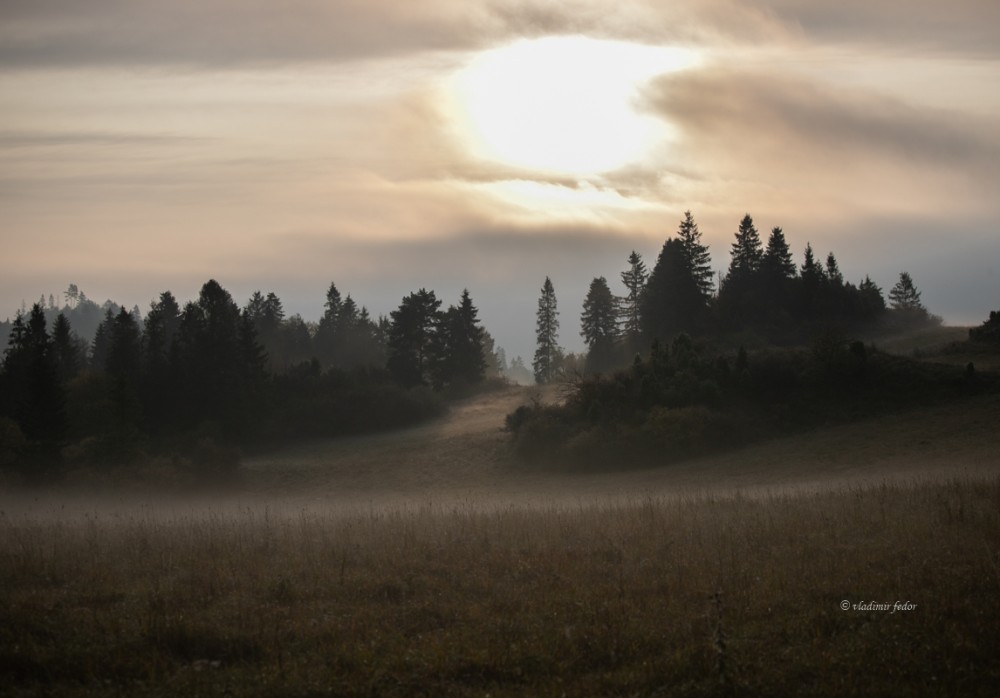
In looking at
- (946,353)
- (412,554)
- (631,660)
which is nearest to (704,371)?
(946,353)

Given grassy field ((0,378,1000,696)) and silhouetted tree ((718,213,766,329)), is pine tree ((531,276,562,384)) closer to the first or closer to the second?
silhouetted tree ((718,213,766,329))

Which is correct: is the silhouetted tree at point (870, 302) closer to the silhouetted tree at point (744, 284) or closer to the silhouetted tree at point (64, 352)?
the silhouetted tree at point (744, 284)

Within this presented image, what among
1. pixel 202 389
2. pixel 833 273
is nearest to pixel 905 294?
pixel 833 273

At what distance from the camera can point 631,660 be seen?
30.2 feet

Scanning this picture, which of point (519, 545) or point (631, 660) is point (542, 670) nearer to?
point (631, 660)

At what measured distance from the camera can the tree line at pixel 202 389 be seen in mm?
55281

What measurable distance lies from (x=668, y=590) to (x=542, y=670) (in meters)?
3.36

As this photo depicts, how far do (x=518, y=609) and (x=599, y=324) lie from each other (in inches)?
3653

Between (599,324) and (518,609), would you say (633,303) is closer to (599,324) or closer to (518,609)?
(599,324)

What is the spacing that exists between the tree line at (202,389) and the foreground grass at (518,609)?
4481 cm

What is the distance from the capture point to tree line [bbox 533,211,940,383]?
301ft

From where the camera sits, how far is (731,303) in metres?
93.2

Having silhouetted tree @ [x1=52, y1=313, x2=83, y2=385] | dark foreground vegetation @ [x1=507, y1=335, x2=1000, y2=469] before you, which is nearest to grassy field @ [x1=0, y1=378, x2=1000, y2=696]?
dark foreground vegetation @ [x1=507, y1=335, x2=1000, y2=469]

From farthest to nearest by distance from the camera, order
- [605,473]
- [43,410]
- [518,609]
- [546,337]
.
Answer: [546,337]
[43,410]
[605,473]
[518,609]
